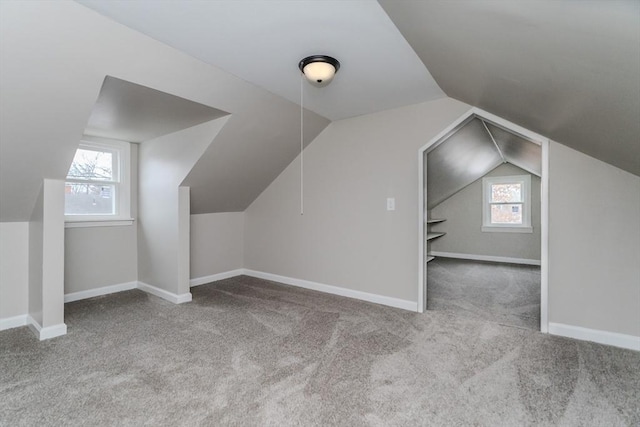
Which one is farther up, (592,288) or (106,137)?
(106,137)

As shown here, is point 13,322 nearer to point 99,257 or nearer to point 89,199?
point 99,257

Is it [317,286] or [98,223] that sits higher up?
[98,223]

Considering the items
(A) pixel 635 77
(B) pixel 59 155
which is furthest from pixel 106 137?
(A) pixel 635 77

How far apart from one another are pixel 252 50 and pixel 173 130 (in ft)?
→ 5.62

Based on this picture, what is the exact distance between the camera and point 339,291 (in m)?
3.63

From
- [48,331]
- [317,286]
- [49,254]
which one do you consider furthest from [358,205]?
[48,331]

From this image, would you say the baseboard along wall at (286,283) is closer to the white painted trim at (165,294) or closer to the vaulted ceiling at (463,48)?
the white painted trim at (165,294)

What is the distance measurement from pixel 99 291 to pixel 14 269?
3.15 ft

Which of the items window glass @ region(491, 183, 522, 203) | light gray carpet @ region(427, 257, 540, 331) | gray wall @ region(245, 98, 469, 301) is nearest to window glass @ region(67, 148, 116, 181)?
gray wall @ region(245, 98, 469, 301)

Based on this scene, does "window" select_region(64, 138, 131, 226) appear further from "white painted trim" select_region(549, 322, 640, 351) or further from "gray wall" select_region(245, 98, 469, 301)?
"white painted trim" select_region(549, 322, 640, 351)

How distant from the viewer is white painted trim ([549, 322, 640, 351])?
89.1 inches

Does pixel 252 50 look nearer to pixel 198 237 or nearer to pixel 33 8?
pixel 33 8

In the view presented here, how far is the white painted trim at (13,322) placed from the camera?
269cm

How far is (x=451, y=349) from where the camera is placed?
2.27 metres
